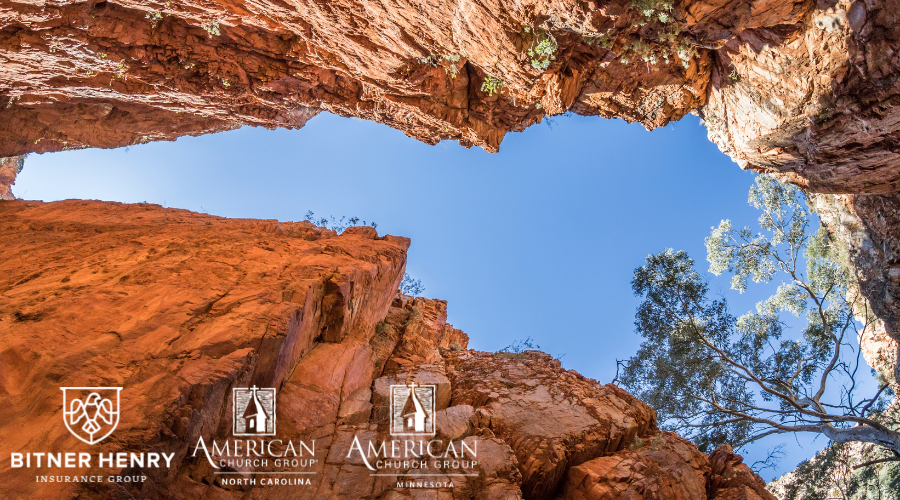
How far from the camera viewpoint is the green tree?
15.9 m

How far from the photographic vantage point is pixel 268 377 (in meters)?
7.40

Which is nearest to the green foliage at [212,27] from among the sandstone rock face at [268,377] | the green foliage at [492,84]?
the sandstone rock face at [268,377]

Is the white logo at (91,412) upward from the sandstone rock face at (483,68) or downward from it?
downward

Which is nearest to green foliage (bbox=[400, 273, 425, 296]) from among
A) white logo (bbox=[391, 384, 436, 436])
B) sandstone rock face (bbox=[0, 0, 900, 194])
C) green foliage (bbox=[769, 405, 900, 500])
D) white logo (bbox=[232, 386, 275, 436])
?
sandstone rock face (bbox=[0, 0, 900, 194])

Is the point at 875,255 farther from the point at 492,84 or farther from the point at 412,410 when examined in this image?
the point at 412,410

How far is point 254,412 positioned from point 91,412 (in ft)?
7.93

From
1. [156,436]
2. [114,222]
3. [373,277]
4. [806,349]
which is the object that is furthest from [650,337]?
[114,222]

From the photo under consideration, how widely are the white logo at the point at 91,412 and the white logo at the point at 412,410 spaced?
5074 millimetres

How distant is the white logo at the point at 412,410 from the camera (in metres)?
8.62

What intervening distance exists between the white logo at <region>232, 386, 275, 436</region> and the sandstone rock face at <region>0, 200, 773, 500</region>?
196 mm

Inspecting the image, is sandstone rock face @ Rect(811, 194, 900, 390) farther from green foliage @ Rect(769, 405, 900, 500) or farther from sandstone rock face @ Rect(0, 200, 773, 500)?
sandstone rock face @ Rect(0, 200, 773, 500)

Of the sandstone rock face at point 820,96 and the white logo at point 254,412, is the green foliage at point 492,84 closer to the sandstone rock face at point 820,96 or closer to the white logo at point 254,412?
the sandstone rock face at point 820,96

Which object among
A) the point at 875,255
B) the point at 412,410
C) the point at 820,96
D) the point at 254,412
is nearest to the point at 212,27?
the point at 254,412

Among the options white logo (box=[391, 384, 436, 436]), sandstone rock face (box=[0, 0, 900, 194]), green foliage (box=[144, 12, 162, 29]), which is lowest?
white logo (box=[391, 384, 436, 436])
